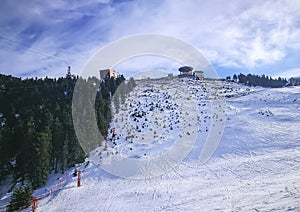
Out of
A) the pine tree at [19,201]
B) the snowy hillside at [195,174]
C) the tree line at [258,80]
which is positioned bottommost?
the pine tree at [19,201]

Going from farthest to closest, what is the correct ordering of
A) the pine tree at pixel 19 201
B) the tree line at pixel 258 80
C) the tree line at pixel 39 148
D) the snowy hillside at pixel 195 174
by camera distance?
1. the tree line at pixel 258 80
2. the tree line at pixel 39 148
3. the pine tree at pixel 19 201
4. the snowy hillside at pixel 195 174

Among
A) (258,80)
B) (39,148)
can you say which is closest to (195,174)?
(39,148)

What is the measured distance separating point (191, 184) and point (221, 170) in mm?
2238

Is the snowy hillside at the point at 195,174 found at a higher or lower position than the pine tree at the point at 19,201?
higher

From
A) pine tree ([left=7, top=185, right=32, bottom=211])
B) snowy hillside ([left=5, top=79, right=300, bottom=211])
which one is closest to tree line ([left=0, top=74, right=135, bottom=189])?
snowy hillside ([left=5, top=79, right=300, bottom=211])

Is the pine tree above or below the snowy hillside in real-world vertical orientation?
below

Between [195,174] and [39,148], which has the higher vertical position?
[39,148]

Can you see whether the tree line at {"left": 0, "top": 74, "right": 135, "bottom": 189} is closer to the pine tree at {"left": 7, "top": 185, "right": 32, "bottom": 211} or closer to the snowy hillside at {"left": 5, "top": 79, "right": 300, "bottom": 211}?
the snowy hillside at {"left": 5, "top": 79, "right": 300, "bottom": 211}

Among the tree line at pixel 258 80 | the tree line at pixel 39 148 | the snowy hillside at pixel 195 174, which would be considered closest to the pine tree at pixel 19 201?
the snowy hillside at pixel 195 174

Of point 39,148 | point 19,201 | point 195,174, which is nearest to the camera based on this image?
point 19,201

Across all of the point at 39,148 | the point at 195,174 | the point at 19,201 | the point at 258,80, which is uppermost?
the point at 258,80

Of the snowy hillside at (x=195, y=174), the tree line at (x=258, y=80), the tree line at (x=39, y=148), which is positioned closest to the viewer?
the snowy hillside at (x=195, y=174)

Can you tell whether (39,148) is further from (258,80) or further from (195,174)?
(258,80)

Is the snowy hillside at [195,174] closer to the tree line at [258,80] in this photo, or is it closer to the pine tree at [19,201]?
the pine tree at [19,201]
